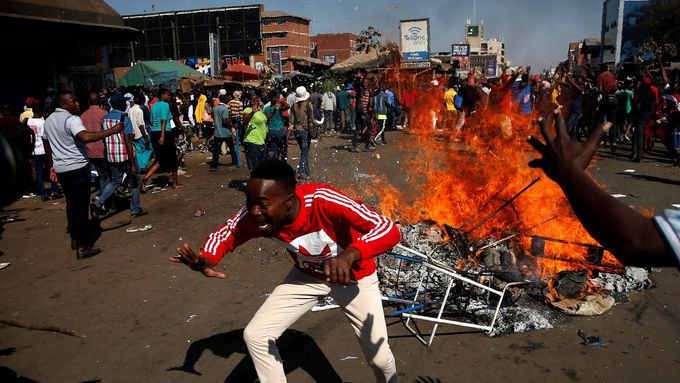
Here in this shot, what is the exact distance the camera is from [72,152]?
609 cm

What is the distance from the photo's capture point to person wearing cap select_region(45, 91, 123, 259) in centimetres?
602

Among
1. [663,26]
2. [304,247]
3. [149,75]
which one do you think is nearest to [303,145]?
[304,247]

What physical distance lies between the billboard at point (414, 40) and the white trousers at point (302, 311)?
24.8 m

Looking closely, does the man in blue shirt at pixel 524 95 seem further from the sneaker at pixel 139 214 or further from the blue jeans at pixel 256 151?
the sneaker at pixel 139 214

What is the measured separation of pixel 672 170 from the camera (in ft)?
35.0

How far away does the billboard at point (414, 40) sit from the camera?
84.9 ft

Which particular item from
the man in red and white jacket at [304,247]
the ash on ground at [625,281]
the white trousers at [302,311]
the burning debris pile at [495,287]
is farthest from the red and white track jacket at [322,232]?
the ash on ground at [625,281]

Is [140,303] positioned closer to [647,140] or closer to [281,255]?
[281,255]

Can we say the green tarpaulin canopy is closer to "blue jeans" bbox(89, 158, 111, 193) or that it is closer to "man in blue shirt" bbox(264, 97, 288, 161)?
"man in blue shirt" bbox(264, 97, 288, 161)

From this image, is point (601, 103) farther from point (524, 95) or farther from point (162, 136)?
point (162, 136)

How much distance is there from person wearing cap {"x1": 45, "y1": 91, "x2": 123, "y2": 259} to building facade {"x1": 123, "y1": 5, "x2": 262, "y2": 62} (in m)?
47.9

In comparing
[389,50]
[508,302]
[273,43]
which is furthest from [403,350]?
[273,43]

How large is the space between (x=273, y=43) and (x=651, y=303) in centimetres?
9671

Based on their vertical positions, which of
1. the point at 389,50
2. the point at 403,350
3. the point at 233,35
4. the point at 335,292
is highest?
the point at 233,35
